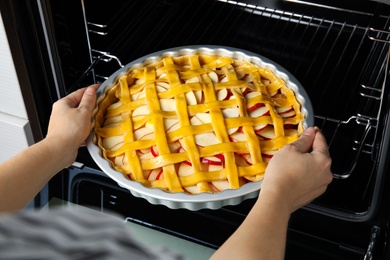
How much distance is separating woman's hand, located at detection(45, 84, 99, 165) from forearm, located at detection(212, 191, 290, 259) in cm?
30

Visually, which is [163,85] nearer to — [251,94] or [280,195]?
[251,94]

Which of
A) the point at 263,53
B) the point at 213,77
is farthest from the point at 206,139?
the point at 263,53

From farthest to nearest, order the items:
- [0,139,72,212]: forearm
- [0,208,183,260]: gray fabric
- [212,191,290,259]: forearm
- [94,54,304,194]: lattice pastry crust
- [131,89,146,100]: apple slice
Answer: [131,89,146,100]: apple slice < [94,54,304,194]: lattice pastry crust < [0,139,72,212]: forearm < [212,191,290,259]: forearm < [0,208,183,260]: gray fabric

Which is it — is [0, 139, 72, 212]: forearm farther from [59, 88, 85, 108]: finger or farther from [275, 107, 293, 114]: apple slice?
[275, 107, 293, 114]: apple slice

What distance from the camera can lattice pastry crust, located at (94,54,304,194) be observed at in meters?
0.79

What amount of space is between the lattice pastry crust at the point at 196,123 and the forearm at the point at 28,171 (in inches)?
3.0

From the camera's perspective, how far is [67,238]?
8.1 inches

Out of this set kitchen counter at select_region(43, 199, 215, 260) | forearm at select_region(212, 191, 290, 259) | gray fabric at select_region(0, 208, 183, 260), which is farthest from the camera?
kitchen counter at select_region(43, 199, 215, 260)

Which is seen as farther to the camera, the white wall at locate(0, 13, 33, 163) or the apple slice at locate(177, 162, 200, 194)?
the white wall at locate(0, 13, 33, 163)

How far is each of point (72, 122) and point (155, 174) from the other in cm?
15

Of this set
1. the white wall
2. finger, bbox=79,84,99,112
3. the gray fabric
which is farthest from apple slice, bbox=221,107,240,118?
the gray fabric

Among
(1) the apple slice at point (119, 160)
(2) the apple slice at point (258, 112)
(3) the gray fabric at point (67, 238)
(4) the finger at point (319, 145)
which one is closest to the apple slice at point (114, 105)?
(1) the apple slice at point (119, 160)

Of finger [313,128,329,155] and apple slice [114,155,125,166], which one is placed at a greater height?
finger [313,128,329,155]

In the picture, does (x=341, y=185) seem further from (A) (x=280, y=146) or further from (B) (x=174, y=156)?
(B) (x=174, y=156)
